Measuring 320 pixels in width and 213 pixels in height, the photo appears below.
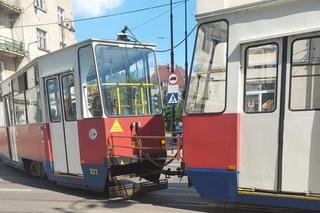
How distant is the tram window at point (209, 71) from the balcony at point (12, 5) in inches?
1181

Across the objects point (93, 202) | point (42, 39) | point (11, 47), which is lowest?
point (93, 202)

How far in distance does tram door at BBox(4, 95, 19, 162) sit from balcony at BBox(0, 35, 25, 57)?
20.6 metres

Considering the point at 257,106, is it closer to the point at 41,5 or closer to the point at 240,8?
the point at 240,8

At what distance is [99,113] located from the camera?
825 centimetres

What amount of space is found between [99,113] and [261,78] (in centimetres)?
344

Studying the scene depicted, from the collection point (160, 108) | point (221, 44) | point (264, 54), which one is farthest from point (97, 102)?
point (264, 54)

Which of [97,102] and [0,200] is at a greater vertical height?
[97,102]

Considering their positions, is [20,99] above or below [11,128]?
above

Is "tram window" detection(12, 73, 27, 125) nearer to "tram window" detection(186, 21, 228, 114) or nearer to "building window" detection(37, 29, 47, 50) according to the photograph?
"tram window" detection(186, 21, 228, 114)

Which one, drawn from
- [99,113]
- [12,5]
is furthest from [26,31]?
[99,113]

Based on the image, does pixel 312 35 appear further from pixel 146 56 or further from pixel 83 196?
pixel 83 196

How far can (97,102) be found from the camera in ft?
27.2

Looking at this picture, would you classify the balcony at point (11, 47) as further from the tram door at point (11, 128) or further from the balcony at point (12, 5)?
the tram door at point (11, 128)

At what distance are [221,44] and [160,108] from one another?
10.5ft
